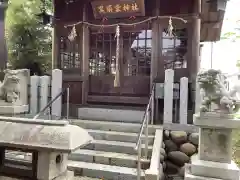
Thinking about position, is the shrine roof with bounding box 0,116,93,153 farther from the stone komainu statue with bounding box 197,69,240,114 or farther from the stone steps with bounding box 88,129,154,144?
the stone steps with bounding box 88,129,154,144

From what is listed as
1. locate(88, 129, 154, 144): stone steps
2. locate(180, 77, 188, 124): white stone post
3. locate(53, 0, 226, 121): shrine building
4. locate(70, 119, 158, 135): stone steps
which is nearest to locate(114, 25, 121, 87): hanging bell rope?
locate(53, 0, 226, 121): shrine building

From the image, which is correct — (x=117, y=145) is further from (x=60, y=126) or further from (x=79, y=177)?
(x=60, y=126)

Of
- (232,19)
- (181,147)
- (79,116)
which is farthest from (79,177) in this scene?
(232,19)

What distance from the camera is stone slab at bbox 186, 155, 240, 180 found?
5.02 meters

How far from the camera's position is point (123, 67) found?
30.7 ft

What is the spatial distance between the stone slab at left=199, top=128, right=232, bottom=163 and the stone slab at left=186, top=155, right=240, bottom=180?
12 centimetres

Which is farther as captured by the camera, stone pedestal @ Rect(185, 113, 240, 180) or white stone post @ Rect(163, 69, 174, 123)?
white stone post @ Rect(163, 69, 174, 123)

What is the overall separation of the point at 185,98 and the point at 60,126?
5191 millimetres

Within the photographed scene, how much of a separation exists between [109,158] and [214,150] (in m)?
2.43

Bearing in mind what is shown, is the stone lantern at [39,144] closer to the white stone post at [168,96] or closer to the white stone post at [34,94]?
the white stone post at [168,96]

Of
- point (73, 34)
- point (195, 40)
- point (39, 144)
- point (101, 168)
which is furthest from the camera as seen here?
point (73, 34)

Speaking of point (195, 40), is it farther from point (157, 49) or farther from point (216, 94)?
point (216, 94)

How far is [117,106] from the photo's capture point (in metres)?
9.31

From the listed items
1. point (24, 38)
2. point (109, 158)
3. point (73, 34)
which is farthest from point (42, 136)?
point (24, 38)
